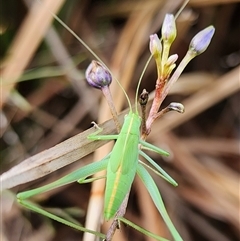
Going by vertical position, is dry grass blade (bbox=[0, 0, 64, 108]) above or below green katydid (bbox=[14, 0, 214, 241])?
above

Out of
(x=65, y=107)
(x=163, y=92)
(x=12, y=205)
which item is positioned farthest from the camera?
(x=65, y=107)

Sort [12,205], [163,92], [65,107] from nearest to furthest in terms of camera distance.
→ [163,92] < [12,205] < [65,107]

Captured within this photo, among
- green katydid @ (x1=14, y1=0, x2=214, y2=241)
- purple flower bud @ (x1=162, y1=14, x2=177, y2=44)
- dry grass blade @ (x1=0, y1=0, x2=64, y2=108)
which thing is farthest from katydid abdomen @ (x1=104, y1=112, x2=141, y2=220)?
dry grass blade @ (x1=0, y1=0, x2=64, y2=108)

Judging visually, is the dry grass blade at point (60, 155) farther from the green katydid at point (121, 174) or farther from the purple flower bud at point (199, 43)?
the purple flower bud at point (199, 43)

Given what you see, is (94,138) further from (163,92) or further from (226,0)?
(226,0)

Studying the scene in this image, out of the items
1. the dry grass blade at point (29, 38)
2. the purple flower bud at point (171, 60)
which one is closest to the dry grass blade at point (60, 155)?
the purple flower bud at point (171, 60)

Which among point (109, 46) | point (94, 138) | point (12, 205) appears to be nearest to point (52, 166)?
point (94, 138)

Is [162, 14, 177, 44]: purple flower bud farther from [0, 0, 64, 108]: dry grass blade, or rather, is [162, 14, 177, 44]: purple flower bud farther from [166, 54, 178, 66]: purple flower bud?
[0, 0, 64, 108]: dry grass blade

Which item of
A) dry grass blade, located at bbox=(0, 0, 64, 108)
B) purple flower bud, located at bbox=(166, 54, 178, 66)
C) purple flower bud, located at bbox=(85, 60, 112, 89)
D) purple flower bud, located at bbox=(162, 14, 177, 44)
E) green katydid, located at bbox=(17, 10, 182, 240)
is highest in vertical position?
dry grass blade, located at bbox=(0, 0, 64, 108)
